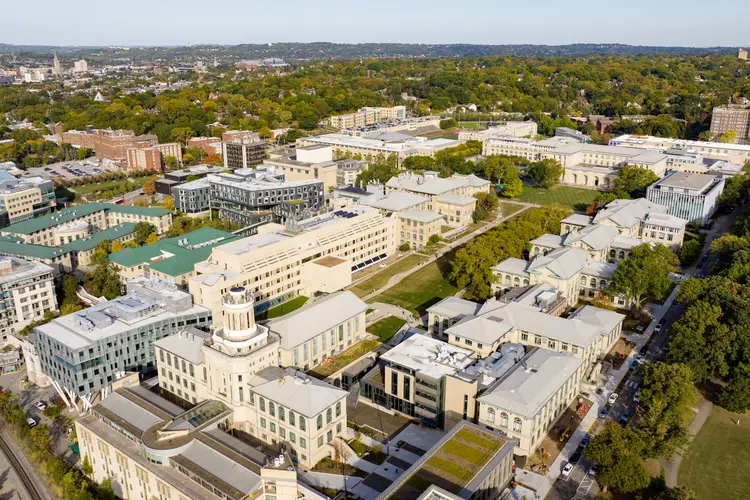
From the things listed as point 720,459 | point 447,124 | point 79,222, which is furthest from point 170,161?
point 720,459

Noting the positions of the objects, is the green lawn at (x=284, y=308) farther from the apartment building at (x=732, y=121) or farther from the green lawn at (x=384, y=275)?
the apartment building at (x=732, y=121)

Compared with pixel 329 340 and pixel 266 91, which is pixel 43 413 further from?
pixel 266 91

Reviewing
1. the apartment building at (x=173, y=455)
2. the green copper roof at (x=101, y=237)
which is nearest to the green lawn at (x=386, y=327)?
the apartment building at (x=173, y=455)

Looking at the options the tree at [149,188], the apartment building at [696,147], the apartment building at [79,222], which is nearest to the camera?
the apartment building at [79,222]

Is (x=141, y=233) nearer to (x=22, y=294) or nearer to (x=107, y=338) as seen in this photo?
(x=22, y=294)

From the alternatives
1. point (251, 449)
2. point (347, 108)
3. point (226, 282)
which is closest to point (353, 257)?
point (226, 282)

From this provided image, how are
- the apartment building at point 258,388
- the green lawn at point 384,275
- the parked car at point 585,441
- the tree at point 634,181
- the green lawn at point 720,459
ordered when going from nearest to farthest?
the green lawn at point 720,459
the apartment building at point 258,388
the parked car at point 585,441
the green lawn at point 384,275
the tree at point 634,181

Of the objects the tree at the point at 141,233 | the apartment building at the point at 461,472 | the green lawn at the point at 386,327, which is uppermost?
the tree at the point at 141,233
